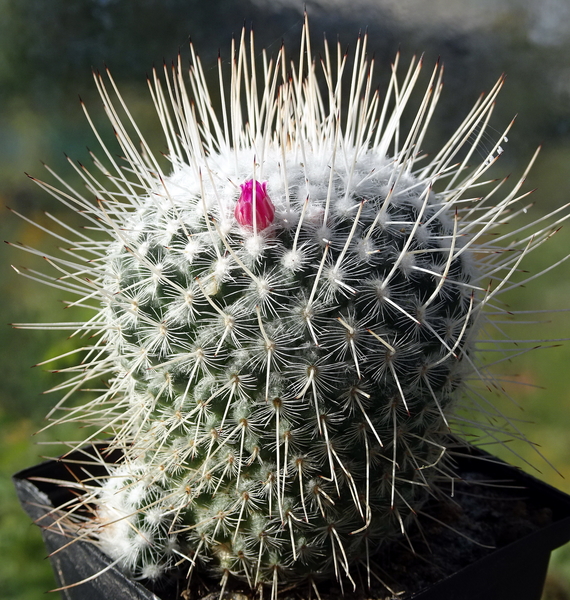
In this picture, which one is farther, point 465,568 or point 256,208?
point 465,568

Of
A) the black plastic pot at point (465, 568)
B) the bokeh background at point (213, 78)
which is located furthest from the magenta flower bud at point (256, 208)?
the bokeh background at point (213, 78)

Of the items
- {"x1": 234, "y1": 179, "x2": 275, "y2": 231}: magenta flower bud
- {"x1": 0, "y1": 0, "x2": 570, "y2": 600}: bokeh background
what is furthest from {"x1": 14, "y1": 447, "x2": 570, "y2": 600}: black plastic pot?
{"x1": 0, "y1": 0, "x2": 570, "y2": 600}: bokeh background

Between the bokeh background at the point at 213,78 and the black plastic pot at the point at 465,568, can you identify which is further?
the bokeh background at the point at 213,78

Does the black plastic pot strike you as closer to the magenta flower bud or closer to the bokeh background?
the magenta flower bud

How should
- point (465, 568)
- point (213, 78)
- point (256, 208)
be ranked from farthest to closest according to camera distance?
point (213, 78)
point (465, 568)
point (256, 208)

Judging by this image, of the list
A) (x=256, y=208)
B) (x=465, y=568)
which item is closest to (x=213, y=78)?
(x=256, y=208)

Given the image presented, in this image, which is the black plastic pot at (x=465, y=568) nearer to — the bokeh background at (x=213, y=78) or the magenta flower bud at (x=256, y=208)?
the magenta flower bud at (x=256, y=208)

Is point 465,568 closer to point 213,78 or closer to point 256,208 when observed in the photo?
point 256,208
